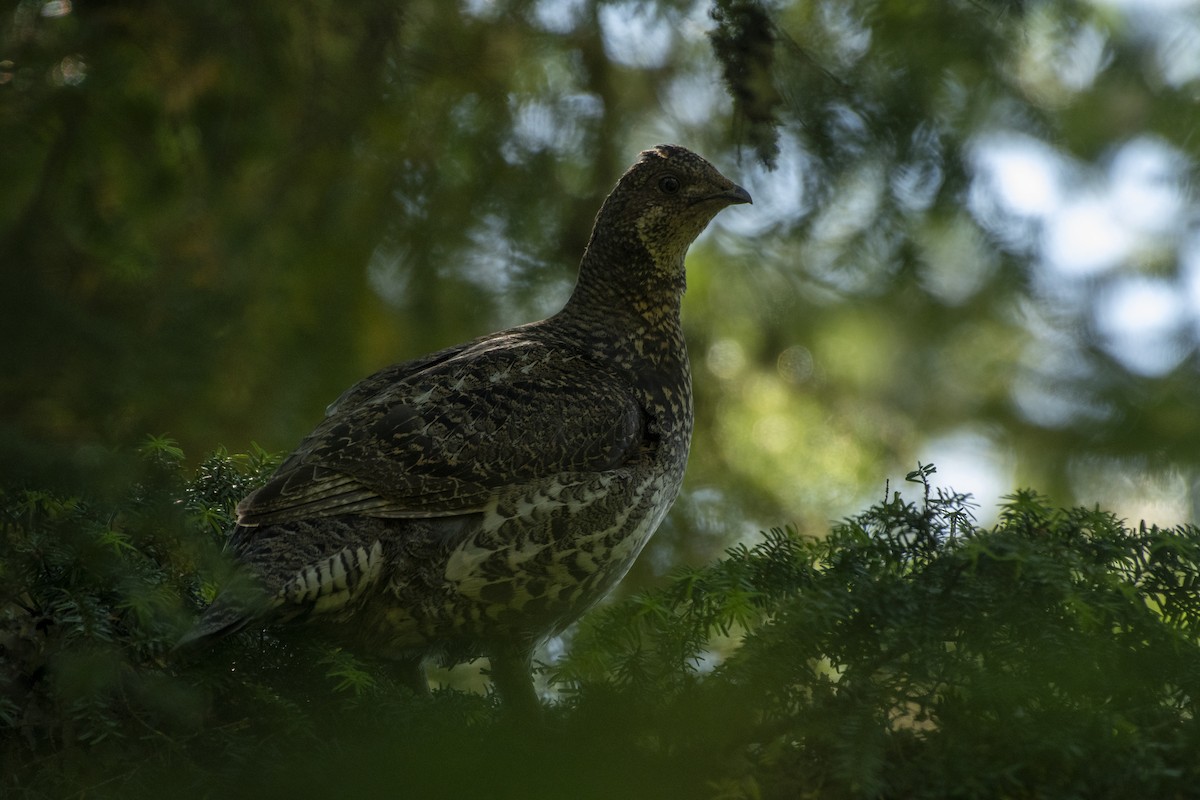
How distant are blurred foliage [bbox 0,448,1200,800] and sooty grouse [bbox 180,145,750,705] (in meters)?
0.50

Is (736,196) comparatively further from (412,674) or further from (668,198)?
(412,674)

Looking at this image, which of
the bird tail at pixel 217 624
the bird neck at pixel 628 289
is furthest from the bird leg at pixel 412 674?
the bird neck at pixel 628 289

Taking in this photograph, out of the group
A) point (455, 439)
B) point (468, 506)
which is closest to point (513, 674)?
point (468, 506)

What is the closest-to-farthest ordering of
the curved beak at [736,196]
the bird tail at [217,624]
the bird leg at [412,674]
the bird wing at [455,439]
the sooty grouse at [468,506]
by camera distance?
the bird tail at [217,624] < the sooty grouse at [468,506] < the bird wing at [455,439] < the bird leg at [412,674] < the curved beak at [736,196]

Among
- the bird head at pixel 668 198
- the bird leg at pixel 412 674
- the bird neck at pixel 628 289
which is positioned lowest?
the bird leg at pixel 412 674

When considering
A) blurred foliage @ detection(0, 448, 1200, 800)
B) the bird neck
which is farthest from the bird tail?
the bird neck

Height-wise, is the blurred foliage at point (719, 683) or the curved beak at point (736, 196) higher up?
the curved beak at point (736, 196)

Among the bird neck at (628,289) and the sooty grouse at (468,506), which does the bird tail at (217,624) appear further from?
the bird neck at (628,289)

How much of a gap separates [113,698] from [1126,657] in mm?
2514

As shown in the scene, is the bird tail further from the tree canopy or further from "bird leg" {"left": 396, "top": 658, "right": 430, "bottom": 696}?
"bird leg" {"left": 396, "top": 658, "right": 430, "bottom": 696}

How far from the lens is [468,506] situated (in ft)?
13.2

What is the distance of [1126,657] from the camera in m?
2.79

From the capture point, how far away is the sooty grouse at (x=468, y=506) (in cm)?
385

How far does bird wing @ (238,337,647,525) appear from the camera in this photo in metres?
3.96
